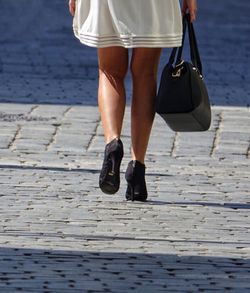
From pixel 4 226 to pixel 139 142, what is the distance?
1237 mm

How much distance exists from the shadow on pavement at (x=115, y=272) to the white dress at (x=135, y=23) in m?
1.65

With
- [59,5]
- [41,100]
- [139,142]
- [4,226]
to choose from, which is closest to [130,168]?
[139,142]

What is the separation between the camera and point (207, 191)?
8922 millimetres

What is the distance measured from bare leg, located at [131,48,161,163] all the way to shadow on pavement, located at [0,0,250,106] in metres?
4.06

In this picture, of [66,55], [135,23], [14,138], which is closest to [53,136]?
[14,138]

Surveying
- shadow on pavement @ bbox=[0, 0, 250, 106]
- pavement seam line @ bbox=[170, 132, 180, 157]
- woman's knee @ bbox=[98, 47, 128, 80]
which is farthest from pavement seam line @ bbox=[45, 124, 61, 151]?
woman's knee @ bbox=[98, 47, 128, 80]

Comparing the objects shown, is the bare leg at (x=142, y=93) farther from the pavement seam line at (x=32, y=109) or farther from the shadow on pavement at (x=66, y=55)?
the shadow on pavement at (x=66, y=55)

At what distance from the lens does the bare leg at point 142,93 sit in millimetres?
8336

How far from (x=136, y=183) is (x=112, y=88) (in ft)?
1.82

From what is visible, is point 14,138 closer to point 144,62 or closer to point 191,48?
point 144,62

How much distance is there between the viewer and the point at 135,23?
8188mm

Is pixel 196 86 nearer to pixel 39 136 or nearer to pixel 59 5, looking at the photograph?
pixel 39 136

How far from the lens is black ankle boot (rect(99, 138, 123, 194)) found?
8.18m

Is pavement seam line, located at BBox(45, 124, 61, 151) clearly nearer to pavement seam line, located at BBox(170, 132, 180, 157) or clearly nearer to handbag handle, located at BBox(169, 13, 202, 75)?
pavement seam line, located at BBox(170, 132, 180, 157)
